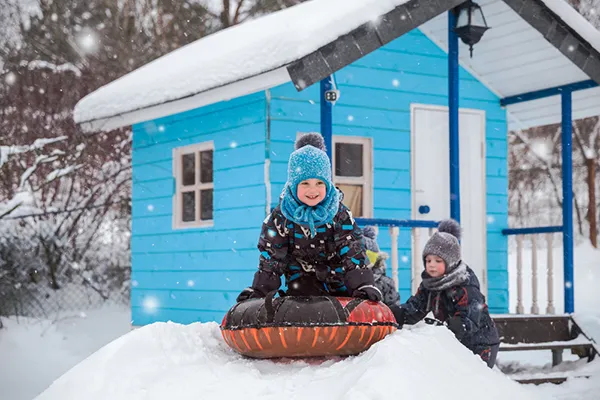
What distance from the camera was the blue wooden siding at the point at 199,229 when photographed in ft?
27.5

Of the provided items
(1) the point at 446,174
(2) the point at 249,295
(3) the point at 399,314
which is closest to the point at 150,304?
(1) the point at 446,174

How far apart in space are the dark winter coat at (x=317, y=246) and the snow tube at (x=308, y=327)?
28cm

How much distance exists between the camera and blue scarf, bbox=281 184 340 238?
426cm

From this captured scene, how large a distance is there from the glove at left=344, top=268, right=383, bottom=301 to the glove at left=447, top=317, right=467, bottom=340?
3.13 ft

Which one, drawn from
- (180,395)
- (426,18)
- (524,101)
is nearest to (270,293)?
(180,395)

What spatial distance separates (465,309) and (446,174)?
14.4ft

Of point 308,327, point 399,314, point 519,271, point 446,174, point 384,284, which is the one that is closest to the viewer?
point 308,327

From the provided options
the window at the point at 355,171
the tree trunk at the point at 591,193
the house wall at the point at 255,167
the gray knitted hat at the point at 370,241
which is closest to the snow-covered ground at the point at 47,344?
the house wall at the point at 255,167

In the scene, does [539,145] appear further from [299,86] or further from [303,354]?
[303,354]

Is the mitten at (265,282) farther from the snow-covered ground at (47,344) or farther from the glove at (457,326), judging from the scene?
the snow-covered ground at (47,344)

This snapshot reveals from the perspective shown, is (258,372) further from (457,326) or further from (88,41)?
(88,41)

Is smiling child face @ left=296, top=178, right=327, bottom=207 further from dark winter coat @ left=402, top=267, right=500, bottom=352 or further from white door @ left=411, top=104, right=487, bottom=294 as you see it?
white door @ left=411, top=104, right=487, bottom=294

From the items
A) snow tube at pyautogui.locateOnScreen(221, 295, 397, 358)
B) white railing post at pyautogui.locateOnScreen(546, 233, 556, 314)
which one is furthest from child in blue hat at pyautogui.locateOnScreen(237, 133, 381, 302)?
white railing post at pyautogui.locateOnScreen(546, 233, 556, 314)

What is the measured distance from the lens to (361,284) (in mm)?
4352
